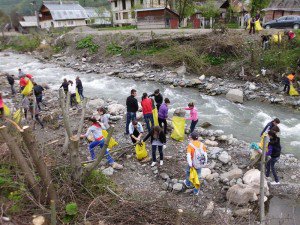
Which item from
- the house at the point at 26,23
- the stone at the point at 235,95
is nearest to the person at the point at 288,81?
the stone at the point at 235,95

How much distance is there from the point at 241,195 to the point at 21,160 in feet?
15.6

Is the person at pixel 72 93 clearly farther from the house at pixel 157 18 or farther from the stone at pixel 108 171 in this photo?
the house at pixel 157 18

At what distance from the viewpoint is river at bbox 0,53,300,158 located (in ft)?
33.8

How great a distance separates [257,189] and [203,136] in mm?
3519

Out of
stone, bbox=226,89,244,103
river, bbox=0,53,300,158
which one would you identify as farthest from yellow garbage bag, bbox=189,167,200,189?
stone, bbox=226,89,244,103

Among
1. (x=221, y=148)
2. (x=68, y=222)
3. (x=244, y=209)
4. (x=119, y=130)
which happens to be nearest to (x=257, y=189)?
(x=244, y=209)

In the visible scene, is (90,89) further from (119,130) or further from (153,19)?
(153,19)

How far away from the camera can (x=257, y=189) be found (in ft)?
21.0

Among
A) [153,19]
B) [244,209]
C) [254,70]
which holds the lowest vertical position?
[244,209]

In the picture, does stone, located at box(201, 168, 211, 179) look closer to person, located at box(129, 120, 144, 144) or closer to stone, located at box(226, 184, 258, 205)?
stone, located at box(226, 184, 258, 205)

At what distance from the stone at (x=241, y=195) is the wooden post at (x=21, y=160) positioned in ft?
13.9

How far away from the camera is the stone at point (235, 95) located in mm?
13445

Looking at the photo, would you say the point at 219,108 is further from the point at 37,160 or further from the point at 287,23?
the point at 287,23

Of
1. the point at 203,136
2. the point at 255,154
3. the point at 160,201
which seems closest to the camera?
the point at 160,201
